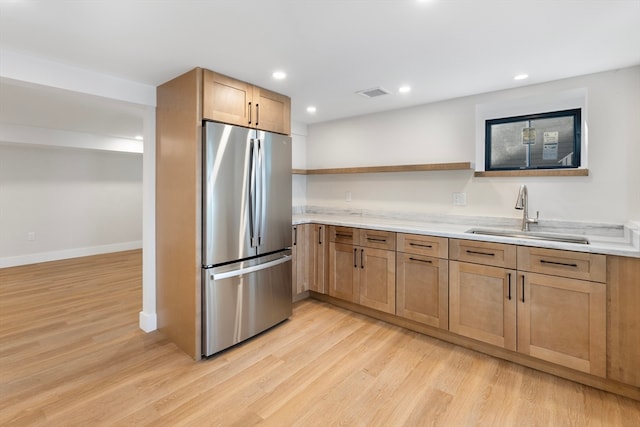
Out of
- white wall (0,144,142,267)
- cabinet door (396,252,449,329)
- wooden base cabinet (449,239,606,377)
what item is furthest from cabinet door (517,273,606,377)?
white wall (0,144,142,267)

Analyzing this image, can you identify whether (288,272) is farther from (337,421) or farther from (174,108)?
(174,108)

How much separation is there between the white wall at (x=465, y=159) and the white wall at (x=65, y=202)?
446 cm

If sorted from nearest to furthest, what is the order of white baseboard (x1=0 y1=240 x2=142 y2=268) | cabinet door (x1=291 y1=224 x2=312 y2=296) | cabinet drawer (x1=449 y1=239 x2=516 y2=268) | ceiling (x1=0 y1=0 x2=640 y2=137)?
1. ceiling (x1=0 y1=0 x2=640 y2=137)
2. cabinet drawer (x1=449 y1=239 x2=516 y2=268)
3. cabinet door (x1=291 y1=224 x2=312 y2=296)
4. white baseboard (x1=0 y1=240 x2=142 y2=268)

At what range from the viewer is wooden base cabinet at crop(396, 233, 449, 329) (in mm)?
A: 2656

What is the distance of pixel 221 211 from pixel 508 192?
8.46ft

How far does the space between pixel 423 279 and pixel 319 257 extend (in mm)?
1193

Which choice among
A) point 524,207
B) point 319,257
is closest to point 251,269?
point 319,257

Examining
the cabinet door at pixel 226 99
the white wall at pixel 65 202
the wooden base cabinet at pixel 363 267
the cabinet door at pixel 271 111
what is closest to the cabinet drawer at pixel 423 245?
the wooden base cabinet at pixel 363 267

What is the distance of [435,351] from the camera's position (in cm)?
257

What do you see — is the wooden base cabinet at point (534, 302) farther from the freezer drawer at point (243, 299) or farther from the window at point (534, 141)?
the freezer drawer at point (243, 299)

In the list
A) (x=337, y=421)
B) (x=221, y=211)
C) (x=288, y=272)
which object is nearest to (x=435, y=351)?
(x=337, y=421)

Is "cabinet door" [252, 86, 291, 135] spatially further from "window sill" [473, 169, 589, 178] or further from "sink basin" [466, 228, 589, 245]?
"sink basin" [466, 228, 589, 245]

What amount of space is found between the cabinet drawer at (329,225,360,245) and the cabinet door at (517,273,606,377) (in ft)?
4.84

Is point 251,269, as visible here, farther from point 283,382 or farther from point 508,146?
point 508,146
